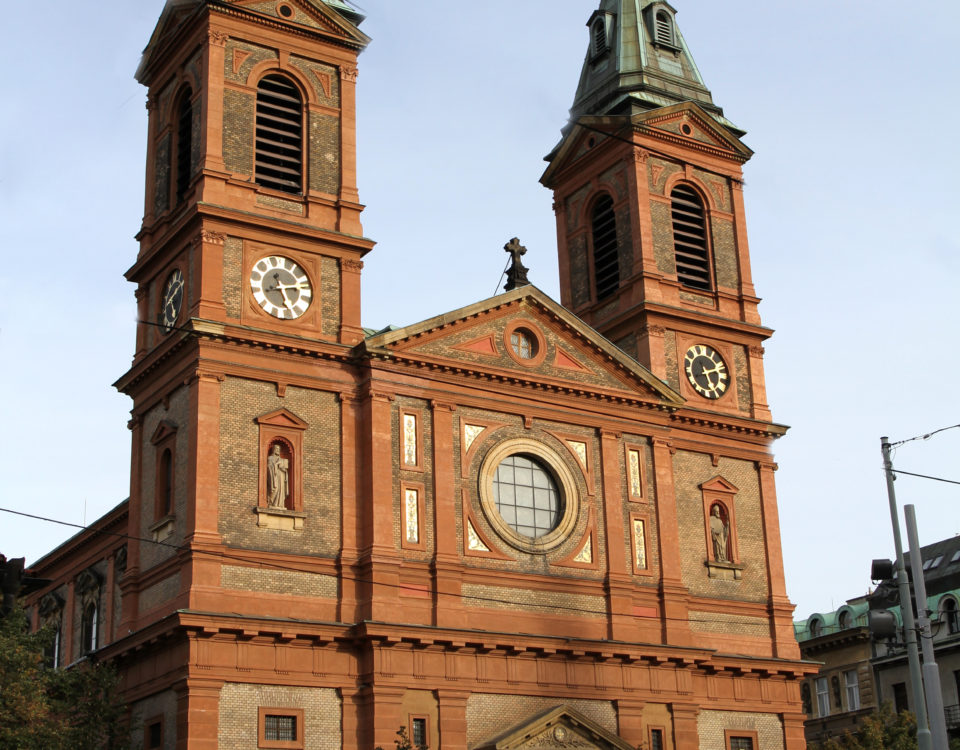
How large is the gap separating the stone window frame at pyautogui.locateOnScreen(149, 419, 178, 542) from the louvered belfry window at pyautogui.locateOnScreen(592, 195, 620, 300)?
1569 centimetres

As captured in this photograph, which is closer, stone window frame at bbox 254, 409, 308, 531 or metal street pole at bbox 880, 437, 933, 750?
metal street pole at bbox 880, 437, 933, 750

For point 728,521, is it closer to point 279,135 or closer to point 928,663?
point 928,663

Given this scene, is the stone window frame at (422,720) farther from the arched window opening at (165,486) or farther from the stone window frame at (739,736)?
the stone window frame at (739,736)

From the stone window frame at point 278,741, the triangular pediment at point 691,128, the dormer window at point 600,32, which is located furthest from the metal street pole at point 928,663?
the dormer window at point 600,32

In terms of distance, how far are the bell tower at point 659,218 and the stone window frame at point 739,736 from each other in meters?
9.42

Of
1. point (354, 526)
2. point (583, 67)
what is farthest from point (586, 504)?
point (583, 67)

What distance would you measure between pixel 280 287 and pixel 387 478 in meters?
5.57

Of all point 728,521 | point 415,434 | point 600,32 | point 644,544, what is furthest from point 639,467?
point 600,32

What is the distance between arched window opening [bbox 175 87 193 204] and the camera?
37.3m

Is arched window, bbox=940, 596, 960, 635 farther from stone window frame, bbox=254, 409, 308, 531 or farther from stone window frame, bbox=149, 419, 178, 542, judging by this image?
A: stone window frame, bbox=149, 419, 178, 542

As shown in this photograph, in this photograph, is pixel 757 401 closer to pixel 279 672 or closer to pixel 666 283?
pixel 666 283

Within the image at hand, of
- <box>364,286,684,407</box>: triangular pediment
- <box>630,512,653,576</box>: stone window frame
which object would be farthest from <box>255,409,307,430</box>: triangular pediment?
<box>630,512,653,576</box>: stone window frame

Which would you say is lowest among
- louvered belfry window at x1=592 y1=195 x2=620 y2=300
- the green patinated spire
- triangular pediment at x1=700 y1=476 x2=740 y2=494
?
triangular pediment at x1=700 y1=476 x2=740 y2=494

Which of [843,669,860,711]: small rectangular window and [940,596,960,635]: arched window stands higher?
[940,596,960,635]: arched window
